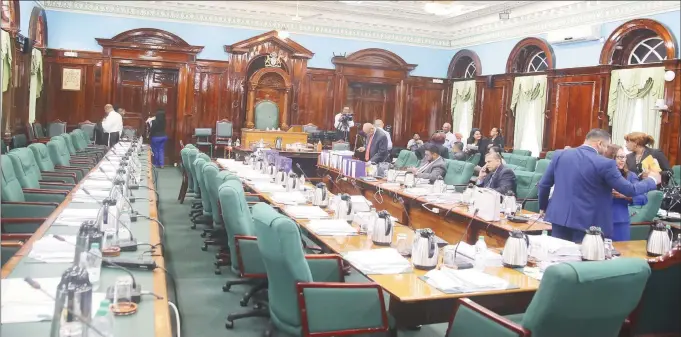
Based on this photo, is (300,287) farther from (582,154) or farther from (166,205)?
(166,205)

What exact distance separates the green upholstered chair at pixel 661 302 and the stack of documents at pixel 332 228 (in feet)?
5.12

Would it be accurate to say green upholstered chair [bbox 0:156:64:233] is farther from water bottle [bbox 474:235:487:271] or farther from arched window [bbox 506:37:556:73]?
arched window [bbox 506:37:556:73]

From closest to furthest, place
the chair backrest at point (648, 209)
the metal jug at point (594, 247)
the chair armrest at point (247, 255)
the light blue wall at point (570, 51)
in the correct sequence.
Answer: the metal jug at point (594, 247) < the chair armrest at point (247, 255) < the chair backrest at point (648, 209) < the light blue wall at point (570, 51)

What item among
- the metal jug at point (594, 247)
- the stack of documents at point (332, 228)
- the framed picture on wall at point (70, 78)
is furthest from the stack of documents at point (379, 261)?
the framed picture on wall at point (70, 78)

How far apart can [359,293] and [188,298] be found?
1.91m

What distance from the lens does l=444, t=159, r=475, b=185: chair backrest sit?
21.8 ft

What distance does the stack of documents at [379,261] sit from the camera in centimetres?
269

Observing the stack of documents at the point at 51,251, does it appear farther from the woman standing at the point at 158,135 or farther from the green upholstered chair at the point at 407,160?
the woman standing at the point at 158,135

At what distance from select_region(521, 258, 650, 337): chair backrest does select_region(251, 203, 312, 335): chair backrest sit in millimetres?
946

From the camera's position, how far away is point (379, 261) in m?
2.77

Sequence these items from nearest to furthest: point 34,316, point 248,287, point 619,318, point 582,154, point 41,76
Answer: point 34,316
point 619,318
point 582,154
point 248,287
point 41,76

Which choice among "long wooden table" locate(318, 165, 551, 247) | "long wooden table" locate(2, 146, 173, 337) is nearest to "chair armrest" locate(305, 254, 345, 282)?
"long wooden table" locate(2, 146, 173, 337)

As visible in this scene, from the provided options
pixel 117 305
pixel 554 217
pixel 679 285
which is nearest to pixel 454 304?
pixel 679 285

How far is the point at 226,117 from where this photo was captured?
1271 cm
